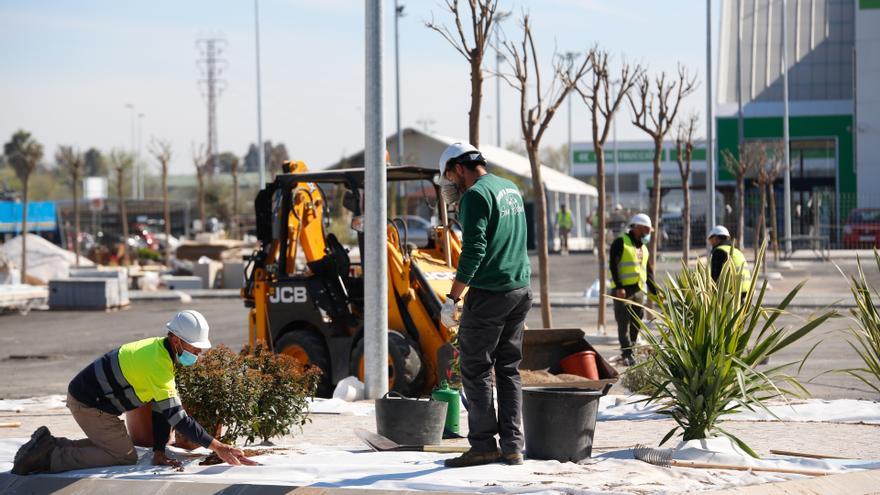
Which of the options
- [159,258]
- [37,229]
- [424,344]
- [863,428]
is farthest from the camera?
[37,229]

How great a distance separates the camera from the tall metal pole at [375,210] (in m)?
11.6

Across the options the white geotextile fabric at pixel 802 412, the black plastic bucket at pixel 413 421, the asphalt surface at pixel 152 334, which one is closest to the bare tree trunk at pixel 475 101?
the asphalt surface at pixel 152 334

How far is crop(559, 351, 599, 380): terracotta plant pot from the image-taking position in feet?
37.7

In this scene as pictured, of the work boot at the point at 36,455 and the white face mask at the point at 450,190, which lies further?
the white face mask at the point at 450,190

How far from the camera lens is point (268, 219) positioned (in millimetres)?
14000

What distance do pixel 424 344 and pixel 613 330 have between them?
7.88 meters

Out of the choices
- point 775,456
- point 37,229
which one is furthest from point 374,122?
point 37,229

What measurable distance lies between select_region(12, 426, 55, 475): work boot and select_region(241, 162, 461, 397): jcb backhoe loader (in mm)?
4509

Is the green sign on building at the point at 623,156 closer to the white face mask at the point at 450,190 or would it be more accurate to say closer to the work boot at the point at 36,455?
the white face mask at the point at 450,190

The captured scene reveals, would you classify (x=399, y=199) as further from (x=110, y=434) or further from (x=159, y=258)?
(x=110, y=434)

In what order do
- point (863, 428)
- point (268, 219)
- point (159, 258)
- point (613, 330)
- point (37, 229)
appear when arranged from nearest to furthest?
point (863, 428) → point (268, 219) → point (613, 330) → point (159, 258) → point (37, 229)

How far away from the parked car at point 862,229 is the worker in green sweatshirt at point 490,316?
36452 millimetres

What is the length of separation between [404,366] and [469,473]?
467cm

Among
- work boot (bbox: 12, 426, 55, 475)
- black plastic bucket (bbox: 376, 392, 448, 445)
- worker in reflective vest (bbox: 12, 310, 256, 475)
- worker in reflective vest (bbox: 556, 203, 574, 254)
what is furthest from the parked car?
work boot (bbox: 12, 426, 55, 475)
